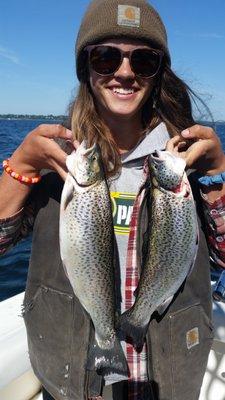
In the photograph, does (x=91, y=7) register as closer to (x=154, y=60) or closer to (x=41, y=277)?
(x=154, y=60)

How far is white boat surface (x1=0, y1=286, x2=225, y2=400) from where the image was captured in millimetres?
3385

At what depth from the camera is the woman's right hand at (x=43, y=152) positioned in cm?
233

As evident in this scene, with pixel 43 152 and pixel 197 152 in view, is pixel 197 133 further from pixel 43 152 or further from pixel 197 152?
pixel 43 152

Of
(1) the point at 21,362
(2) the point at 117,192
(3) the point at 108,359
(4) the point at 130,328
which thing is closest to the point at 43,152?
(2) the point at 117,192

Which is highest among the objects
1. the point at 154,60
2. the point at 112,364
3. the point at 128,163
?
the point at 154,60

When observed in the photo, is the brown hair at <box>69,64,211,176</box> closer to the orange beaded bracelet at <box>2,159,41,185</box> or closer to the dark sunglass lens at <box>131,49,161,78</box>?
the dark sunglass lens at <box>131,49,161,78</box>

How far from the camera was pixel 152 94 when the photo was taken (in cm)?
275

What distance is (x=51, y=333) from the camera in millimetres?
2570

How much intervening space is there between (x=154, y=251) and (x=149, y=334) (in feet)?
1.60

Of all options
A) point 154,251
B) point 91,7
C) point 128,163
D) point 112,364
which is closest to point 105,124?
point 128,163

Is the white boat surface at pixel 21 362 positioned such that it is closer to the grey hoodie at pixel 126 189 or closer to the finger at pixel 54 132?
the grey hoodie at pixel 126 189

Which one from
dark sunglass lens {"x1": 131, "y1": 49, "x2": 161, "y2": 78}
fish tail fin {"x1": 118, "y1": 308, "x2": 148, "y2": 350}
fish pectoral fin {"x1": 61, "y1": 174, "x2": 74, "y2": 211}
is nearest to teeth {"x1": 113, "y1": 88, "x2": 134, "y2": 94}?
dark sunglass lens {"x1": 131, "y1": 49, "x2": 161, "y2": 78}

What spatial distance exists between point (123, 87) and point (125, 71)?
3.5 inches

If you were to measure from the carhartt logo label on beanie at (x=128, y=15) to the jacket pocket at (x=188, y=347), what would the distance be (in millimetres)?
1606
